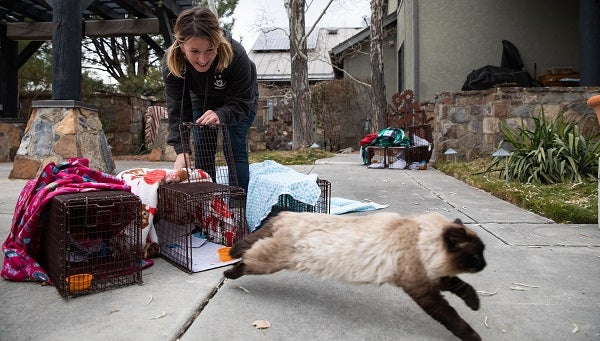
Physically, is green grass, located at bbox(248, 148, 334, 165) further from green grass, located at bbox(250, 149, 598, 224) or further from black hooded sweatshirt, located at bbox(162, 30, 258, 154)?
black hooded sweatshirt, located at bbox(162, 30, 258, 154)

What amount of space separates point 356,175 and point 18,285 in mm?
4842

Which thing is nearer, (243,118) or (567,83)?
(243,118)

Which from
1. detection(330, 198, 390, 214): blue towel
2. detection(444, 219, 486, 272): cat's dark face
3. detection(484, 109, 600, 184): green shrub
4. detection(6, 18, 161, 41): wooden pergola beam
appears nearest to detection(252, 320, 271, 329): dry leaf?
detection(444, 219, 486, 272): cat's dark face

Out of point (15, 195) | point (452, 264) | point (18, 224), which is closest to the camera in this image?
point (452, 264)

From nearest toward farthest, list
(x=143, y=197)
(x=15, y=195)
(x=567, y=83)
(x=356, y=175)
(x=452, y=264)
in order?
(x=452, y=264)
(x=143, y=197)
(x=15, y=195)
(x=356, y=175)
(x=567, y=83)

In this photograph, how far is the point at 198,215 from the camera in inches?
107

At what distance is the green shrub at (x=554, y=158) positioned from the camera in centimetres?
474

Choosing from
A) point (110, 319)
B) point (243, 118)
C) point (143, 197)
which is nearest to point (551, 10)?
point (243, 118)

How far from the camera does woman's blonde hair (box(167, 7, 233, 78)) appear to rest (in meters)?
2.46

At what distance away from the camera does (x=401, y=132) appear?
7.68 meters

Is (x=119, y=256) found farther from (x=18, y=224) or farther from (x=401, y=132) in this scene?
(x=401, y=132)

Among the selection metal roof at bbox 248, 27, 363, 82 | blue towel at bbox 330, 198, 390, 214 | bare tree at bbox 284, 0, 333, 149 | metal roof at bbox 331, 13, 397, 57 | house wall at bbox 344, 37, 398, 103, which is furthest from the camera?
metal roof at bbox 248, 27, 363, 82

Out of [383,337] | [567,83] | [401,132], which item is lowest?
[383,337]

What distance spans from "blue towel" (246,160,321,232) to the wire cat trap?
8.0 inches
